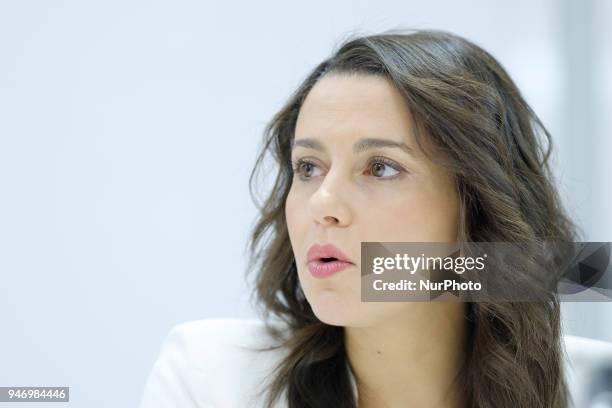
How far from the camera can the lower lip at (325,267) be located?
3.10 feet

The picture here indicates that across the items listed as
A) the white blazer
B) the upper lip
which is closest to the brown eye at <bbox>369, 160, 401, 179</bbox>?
the upper lip

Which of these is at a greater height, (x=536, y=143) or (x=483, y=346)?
(x=536, y=143)

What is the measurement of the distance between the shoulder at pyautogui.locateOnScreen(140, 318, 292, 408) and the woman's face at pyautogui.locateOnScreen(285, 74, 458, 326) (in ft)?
0.76

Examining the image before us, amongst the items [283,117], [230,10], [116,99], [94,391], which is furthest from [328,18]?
[94,391]

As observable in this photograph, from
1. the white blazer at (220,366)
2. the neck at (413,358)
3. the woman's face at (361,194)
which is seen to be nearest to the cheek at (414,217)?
the woman's face at (361,194)

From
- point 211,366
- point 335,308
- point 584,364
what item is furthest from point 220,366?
point 584,364

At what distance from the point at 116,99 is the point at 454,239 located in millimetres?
644

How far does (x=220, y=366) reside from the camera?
1150 millimetres

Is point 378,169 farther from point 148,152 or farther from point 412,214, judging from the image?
point 148,152

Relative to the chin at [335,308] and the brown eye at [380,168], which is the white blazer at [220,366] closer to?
the chin at [335,308]

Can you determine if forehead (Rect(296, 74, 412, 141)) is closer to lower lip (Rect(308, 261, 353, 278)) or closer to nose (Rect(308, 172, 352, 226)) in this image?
nose (Rect(308, 172, 352, 226))

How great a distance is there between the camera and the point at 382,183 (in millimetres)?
968

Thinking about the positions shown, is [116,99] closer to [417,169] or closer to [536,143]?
[417,169]

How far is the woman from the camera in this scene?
37.9 inches
